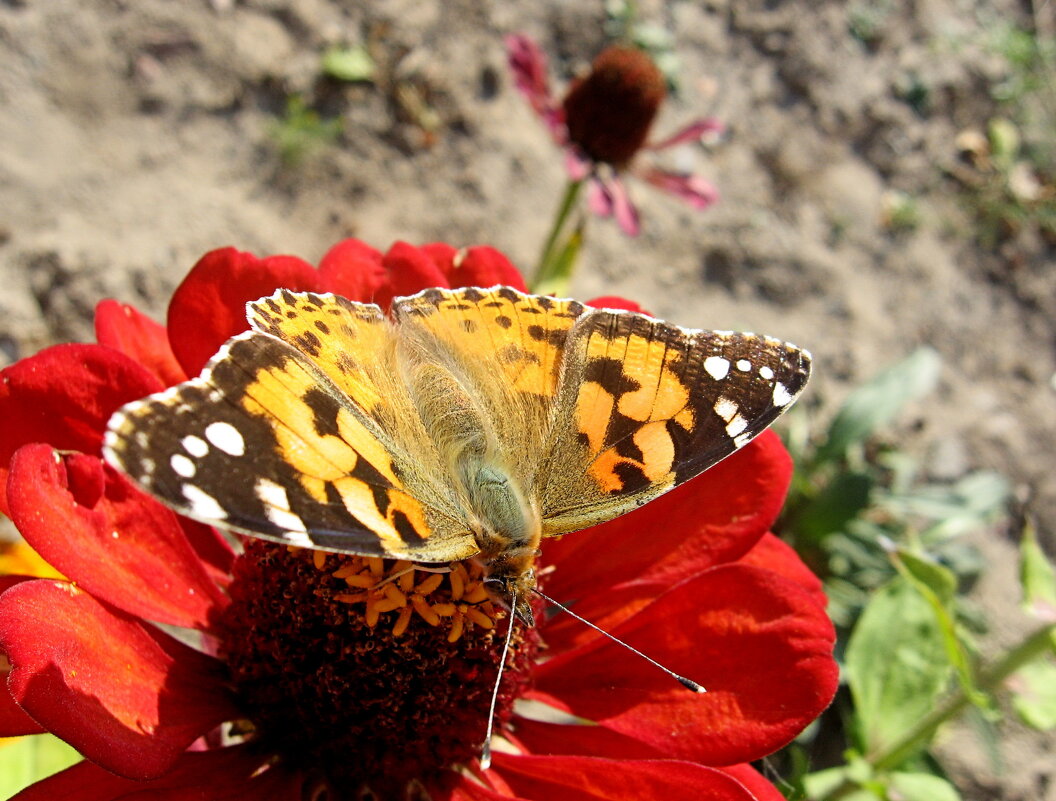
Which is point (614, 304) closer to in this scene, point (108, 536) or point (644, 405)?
point (644, 405)

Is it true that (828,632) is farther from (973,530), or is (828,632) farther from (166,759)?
(973,530)

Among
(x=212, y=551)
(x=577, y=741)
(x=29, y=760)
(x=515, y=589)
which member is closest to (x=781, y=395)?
(x=515, y=589)

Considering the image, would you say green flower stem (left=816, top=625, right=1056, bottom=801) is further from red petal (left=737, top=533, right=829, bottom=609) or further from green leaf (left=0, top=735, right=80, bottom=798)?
green leaf (left=0, top=735, right=80, bottom=798)

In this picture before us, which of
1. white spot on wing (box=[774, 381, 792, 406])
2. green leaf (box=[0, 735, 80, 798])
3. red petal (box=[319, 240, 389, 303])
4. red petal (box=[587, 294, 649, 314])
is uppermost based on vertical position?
white spot on wing (box=[774, 381, 792, 406])

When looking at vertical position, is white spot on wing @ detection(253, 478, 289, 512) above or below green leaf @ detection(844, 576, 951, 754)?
above

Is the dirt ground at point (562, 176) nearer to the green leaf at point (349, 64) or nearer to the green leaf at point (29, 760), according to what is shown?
the green leaf at point (349, 64)

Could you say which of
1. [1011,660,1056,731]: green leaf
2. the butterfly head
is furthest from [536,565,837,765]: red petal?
[1011,660,1056,731]: green leaf
